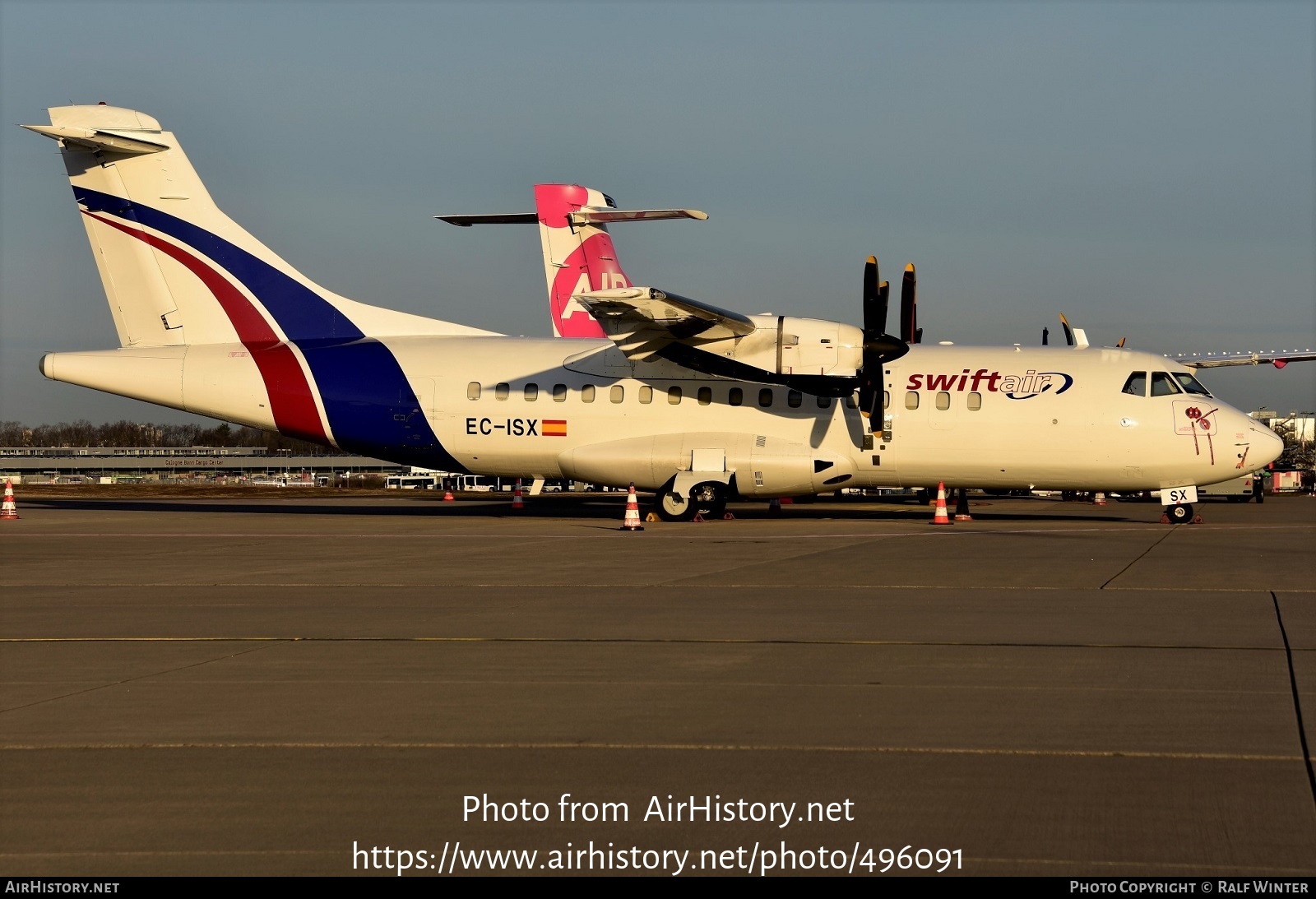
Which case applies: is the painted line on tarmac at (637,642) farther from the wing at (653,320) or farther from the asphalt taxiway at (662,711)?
the wing at (653,320)

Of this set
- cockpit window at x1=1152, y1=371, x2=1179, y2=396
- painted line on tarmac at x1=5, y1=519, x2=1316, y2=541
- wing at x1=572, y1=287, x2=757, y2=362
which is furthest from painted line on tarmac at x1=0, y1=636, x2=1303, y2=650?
cockpit window at x1=1152, y1=371, x2=1179, y2=396

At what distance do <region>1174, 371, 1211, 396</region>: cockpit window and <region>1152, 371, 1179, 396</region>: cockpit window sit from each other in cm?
20

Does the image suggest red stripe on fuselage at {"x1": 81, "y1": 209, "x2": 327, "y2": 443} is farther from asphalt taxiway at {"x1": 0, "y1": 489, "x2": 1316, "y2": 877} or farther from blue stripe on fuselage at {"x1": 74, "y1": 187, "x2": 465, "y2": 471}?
asphalt taxiway at {"x1": 0, "y1": 489, "x2": 1316, "y2": 877}

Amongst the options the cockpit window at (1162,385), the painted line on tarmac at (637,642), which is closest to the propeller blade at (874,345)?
the cockpit window at (1162,385)

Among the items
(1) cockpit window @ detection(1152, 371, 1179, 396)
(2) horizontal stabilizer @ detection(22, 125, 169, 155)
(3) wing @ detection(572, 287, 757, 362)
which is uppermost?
(2) horizontal stabilizer @ detection(22, 125, 169, 155)

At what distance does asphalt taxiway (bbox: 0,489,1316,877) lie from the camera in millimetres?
4871

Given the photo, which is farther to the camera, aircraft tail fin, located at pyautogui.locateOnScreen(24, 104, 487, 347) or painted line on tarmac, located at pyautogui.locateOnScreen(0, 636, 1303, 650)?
aircraft tail fin, located at pyautogui.locateOnScreen(24, 104, 487, 347)

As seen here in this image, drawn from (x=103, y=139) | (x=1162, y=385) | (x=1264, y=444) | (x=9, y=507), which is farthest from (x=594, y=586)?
(x=9, y=507)

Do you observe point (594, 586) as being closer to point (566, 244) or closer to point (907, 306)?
point (907, 306)

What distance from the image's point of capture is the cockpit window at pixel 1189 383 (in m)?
26.1

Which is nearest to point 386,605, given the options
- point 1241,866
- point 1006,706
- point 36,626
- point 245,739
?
point 36,626
